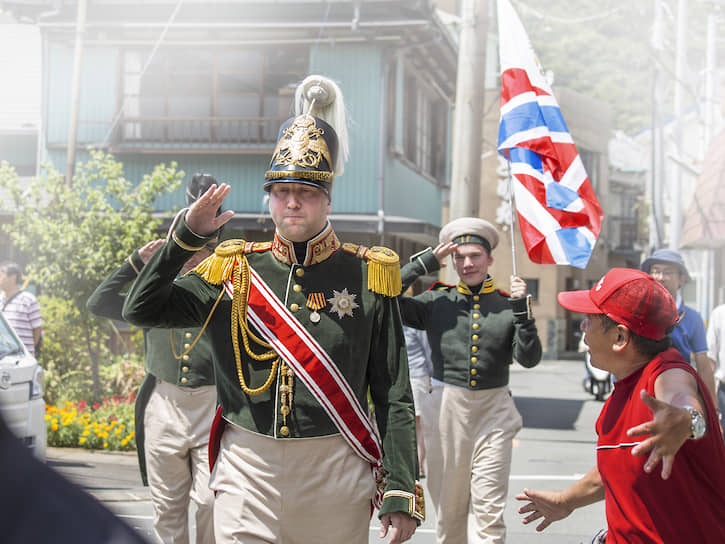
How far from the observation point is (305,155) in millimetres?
3373

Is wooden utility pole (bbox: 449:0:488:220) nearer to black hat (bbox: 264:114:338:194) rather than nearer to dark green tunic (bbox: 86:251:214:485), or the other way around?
dark green tunic (bbox: 86:251:214:485)

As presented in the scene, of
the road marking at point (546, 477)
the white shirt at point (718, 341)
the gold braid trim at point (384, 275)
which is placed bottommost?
the road marking at point (546, 477)

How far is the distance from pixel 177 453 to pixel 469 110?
5779 mm

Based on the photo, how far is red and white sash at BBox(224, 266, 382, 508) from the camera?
10.5 ft

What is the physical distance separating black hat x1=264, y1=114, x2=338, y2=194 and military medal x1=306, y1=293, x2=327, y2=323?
0.42 m

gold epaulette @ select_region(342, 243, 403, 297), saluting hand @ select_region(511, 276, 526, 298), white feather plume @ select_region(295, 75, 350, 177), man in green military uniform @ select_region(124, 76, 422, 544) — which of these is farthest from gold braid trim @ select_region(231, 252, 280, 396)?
saluting hand @ select_region(511, 276, 526, 298)

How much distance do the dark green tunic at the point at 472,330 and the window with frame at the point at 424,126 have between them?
12654mm

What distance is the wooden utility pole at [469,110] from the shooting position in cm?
929

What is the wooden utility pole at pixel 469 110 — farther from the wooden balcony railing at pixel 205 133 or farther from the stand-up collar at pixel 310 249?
the wooden balcony railing at pixel 205 133

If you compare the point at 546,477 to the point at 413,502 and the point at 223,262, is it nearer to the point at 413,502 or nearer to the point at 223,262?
the point at 413,502

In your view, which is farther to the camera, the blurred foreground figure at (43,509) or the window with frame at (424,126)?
the window with frame at (424,126)

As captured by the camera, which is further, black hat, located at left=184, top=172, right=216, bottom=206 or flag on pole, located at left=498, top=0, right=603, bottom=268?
flag on pole, located at left=498, top=0, right=603, bottom=268

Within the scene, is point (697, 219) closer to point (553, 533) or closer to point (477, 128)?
point (477, 128)

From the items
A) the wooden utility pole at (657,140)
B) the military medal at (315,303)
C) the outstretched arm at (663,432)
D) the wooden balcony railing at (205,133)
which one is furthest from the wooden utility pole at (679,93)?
the outstretched arm at (663,432)
